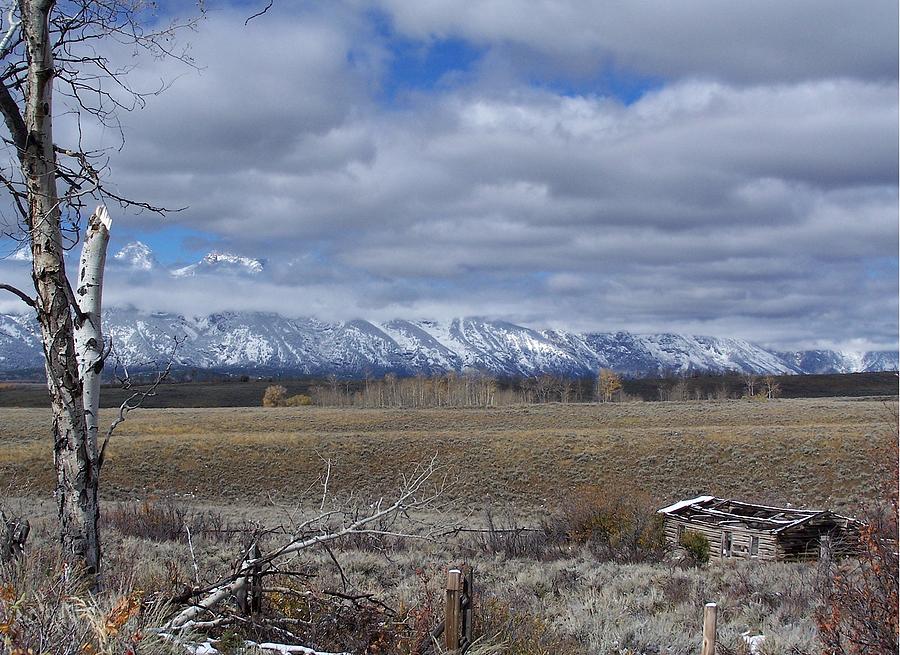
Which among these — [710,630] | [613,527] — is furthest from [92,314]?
[613,527]

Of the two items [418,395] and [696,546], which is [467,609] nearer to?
[696,546]

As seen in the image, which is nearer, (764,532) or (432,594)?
(432,594)

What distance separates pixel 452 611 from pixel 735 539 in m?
15.4

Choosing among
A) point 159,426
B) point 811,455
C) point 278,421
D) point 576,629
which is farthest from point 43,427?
point 576,629

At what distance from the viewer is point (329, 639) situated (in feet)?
19.3

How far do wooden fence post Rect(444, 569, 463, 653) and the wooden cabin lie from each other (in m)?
14.5

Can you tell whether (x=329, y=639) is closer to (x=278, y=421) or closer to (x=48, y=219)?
(x=48, y=219)

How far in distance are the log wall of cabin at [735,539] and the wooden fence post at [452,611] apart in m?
14.7

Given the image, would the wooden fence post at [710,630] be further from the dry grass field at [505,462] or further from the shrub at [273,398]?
the shrub at [273,398]

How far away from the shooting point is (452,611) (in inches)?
234

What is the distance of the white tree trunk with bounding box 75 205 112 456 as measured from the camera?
5.47 metres

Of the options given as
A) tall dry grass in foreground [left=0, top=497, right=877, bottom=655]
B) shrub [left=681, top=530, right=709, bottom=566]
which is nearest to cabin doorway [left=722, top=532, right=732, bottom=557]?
shrub [left=681, top=530, right=709, bottom=566]

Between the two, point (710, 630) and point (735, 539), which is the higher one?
point (710, 630)

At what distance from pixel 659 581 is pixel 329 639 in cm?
A: 985
